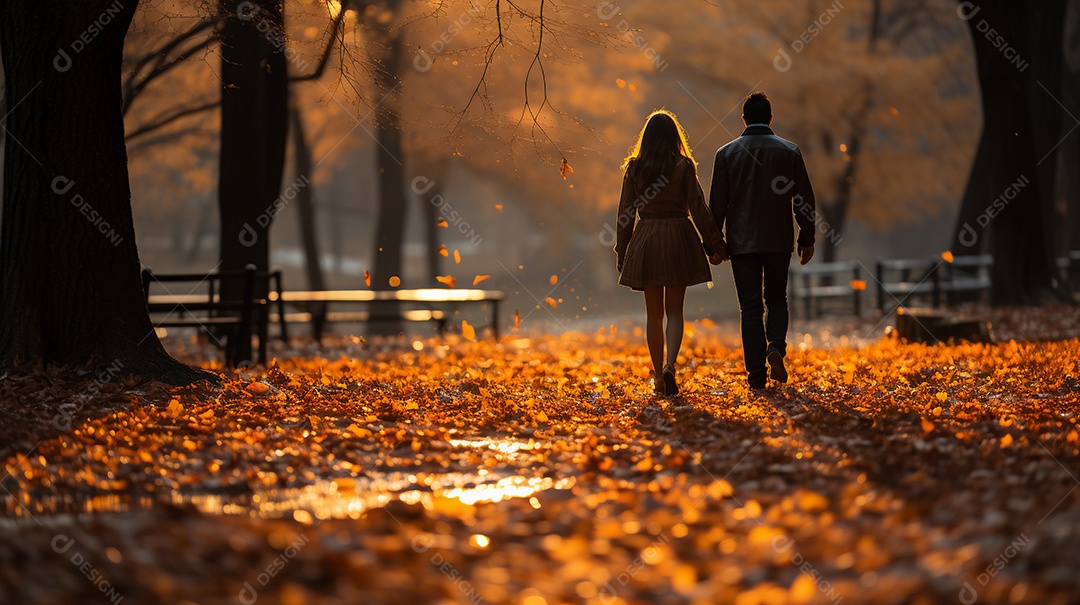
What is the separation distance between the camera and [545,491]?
5.53 m

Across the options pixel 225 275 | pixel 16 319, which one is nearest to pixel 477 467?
pixel 16 319

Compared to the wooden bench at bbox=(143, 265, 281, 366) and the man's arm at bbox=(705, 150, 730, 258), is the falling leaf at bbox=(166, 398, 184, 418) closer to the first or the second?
the wooden bench at bbox=(143, 265, 281, 366)

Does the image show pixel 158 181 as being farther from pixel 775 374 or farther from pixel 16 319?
pixel 775 374

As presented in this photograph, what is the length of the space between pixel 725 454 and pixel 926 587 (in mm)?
2591

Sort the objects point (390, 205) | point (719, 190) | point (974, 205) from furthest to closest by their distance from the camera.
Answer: point (390, 205) < point (974, 205) < point (719, 190)

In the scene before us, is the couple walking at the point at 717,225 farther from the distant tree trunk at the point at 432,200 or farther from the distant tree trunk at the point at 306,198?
the distant tree trunk at the point at 432,200

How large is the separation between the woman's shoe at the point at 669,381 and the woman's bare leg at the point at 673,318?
47 millimetres

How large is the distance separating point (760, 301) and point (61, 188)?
5364mm

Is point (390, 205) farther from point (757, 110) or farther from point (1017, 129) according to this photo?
point (757, 110)

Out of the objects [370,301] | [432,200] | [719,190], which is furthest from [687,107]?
[719,190]

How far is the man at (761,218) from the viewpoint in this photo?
28.3 feet

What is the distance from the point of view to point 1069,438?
6.29 m

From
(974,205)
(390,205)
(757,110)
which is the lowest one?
(974,205)

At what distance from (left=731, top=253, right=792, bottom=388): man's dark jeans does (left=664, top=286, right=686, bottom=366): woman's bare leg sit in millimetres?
477
